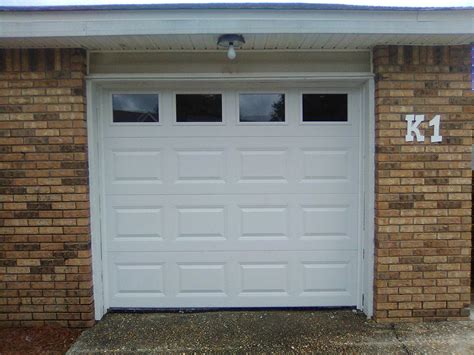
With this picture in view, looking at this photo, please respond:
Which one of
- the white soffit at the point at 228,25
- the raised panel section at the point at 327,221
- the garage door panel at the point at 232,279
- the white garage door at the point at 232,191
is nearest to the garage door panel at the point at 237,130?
the white garage door at the point at 232,191

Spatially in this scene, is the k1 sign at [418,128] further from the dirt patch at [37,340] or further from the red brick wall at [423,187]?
the dirt patch at [37,340]

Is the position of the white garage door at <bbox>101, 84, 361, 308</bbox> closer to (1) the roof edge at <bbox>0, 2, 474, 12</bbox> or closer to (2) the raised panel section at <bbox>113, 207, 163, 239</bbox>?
(2) the raised panel section at <bbox>113, 207, 163, 239</bbox>

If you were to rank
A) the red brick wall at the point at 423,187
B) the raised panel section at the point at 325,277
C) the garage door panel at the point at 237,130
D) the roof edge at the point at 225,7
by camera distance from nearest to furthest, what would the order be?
the roof edge at the point at 225,7, the red brick wall at the point at 423,187, the garage door panel at the point at 237,130, the raised panel section at the point at 325,277

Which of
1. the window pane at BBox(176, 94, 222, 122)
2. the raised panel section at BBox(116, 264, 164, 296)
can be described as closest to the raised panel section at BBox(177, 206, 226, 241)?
the raised panel section at BBox(116, 264, 164, 296)

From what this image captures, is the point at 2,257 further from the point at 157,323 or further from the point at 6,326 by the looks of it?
the point at 157,323

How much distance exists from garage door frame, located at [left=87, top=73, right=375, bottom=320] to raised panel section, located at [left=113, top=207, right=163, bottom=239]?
0.18 metres

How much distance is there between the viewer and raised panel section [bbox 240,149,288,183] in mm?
3631

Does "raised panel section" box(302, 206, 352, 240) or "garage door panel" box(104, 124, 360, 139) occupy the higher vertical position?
"garage door panel" box(104, 124, 360, 139)

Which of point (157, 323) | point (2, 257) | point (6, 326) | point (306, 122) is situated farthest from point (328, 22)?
point (6, 326)

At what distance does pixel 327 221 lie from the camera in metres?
3.68

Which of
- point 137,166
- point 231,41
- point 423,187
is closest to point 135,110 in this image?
point 137,166

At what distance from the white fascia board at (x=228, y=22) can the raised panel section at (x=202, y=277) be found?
7.09ft

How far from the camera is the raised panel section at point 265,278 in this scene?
3.73m

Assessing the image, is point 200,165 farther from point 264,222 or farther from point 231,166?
point 264,222
